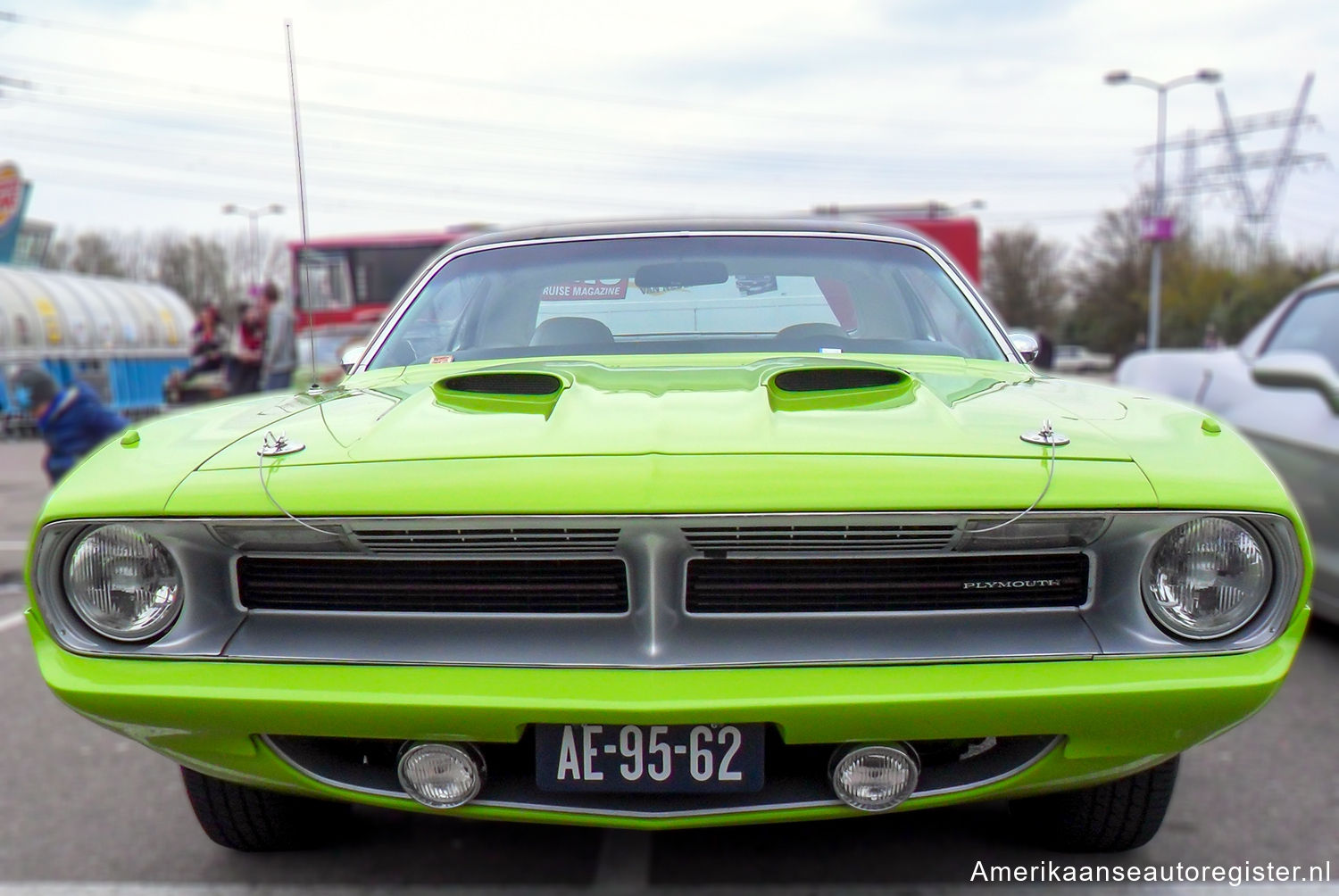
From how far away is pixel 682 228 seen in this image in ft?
11.3

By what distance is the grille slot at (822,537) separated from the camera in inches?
76.2

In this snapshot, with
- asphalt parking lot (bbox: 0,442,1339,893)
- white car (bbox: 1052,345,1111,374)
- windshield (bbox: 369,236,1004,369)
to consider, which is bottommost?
white car (bbox: 1052,345,1111,374)

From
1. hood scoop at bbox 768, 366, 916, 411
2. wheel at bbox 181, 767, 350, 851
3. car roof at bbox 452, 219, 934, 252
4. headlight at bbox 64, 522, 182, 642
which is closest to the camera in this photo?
headlight at bbox 64, 522, 182, 642

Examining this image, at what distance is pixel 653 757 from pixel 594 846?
933 millimetres

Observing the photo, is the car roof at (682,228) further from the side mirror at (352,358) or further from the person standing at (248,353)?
the person standing at (248,353)

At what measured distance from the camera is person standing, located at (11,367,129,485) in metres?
7.16

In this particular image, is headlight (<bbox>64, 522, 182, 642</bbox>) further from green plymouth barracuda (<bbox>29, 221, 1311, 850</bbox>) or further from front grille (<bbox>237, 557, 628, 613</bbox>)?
front grille (<bbox>237, 557, 628, 613</bbox>)

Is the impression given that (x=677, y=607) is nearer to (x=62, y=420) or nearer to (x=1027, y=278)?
(x=62, y=420)

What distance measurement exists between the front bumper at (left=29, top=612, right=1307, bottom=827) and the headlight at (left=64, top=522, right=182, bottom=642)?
73 millimetres

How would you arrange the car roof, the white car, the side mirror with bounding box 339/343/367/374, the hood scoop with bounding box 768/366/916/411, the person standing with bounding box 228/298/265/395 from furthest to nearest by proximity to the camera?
the white car < the person standing with bounding box 228/298/265/395 < the car roof < the side mirror with bounding box 339/343/367/374 < the hood scoop with bounding box 768/366/916/411

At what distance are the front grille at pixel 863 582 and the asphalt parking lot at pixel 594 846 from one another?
822mm

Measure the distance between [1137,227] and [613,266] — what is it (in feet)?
187

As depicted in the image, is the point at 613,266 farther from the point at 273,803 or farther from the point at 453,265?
the point at 273,803

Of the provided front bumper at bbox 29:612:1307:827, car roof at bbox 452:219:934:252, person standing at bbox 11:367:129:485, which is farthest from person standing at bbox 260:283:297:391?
front bumper at bbox 29:612:1307:827
